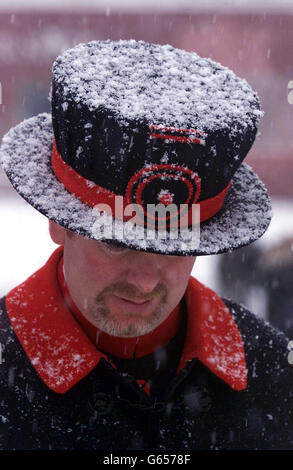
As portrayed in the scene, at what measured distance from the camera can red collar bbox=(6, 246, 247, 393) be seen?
2234 mm

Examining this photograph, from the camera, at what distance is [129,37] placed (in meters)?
→ 5.62

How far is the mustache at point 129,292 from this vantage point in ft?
7.03

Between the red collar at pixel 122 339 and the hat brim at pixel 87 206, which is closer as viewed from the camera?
the hat brim at pixel 87 206

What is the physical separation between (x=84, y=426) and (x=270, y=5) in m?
4.78

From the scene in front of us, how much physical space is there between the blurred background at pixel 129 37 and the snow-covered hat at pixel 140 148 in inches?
128

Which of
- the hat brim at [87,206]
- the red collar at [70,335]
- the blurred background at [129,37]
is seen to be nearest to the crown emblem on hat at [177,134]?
the hat brim at [87,206]

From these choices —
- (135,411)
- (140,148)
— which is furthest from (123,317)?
(140,148)

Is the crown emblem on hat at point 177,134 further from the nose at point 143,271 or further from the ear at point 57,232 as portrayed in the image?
the ear at point 57,232

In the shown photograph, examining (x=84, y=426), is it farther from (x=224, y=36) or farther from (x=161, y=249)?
(x=224, y=36)

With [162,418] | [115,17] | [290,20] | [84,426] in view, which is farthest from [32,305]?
[290,20]

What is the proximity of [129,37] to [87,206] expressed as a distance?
402 centimetres

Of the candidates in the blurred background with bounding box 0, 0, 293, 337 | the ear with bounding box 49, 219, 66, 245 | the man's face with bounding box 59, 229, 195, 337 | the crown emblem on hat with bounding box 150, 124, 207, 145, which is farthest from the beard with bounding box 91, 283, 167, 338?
the blurred background with bounding box 0, 0, 293, 337
